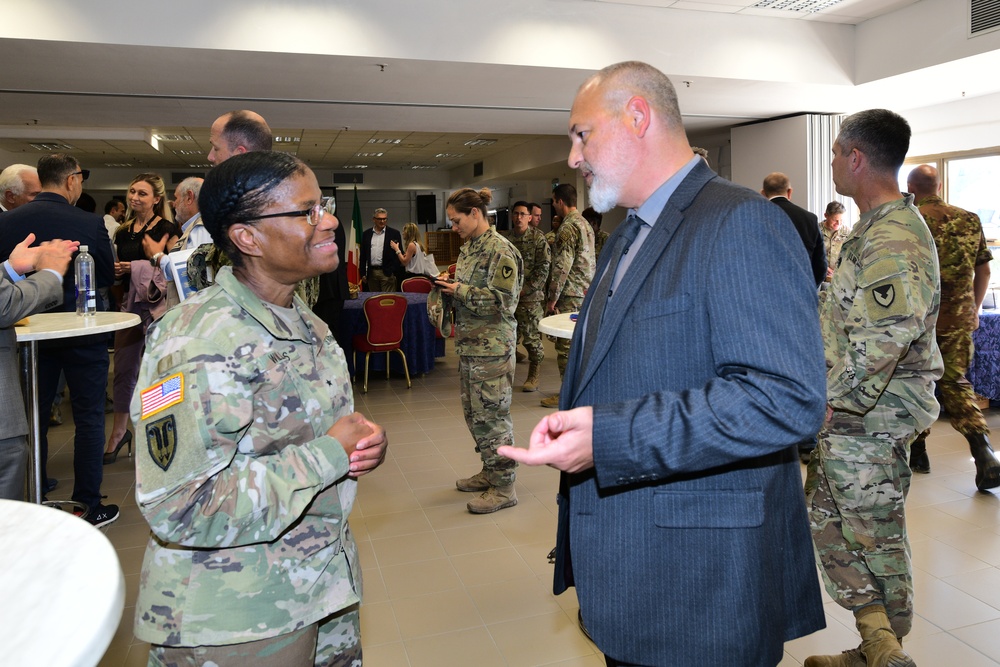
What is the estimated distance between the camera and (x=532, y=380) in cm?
710

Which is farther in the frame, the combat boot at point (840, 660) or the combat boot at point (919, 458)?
the combat boot at point (919, 458)

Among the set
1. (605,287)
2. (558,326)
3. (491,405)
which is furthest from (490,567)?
(605,287)

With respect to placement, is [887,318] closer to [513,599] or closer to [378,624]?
[513,599]

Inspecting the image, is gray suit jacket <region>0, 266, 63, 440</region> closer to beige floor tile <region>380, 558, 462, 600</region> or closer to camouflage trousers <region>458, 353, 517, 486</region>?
beige floor tile <region>380, 558, 462, 600</region>

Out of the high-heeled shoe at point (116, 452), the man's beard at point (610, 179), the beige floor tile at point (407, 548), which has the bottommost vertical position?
the beige floor tile at point (407, 548)

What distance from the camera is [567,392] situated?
1.41 m

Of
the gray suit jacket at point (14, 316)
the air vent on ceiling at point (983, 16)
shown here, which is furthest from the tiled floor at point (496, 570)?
the air vent on ceiling at point (983, 16)

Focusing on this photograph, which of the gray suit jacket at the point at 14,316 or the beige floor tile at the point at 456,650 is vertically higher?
the gray suit jacket at the point at 14,316

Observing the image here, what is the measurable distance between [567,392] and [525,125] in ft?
30.2

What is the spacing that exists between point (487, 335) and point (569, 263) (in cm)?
271

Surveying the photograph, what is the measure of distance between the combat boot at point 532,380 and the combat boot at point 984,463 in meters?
3.76

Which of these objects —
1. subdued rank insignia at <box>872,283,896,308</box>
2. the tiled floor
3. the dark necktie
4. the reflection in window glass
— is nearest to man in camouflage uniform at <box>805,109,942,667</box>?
subdued rank insignia at <box>872,283,896,308</box>

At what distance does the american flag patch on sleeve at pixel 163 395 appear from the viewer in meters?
1.15

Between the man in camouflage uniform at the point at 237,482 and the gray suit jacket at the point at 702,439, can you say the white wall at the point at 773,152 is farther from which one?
the man in camouflage uniform at the point at 237,482
